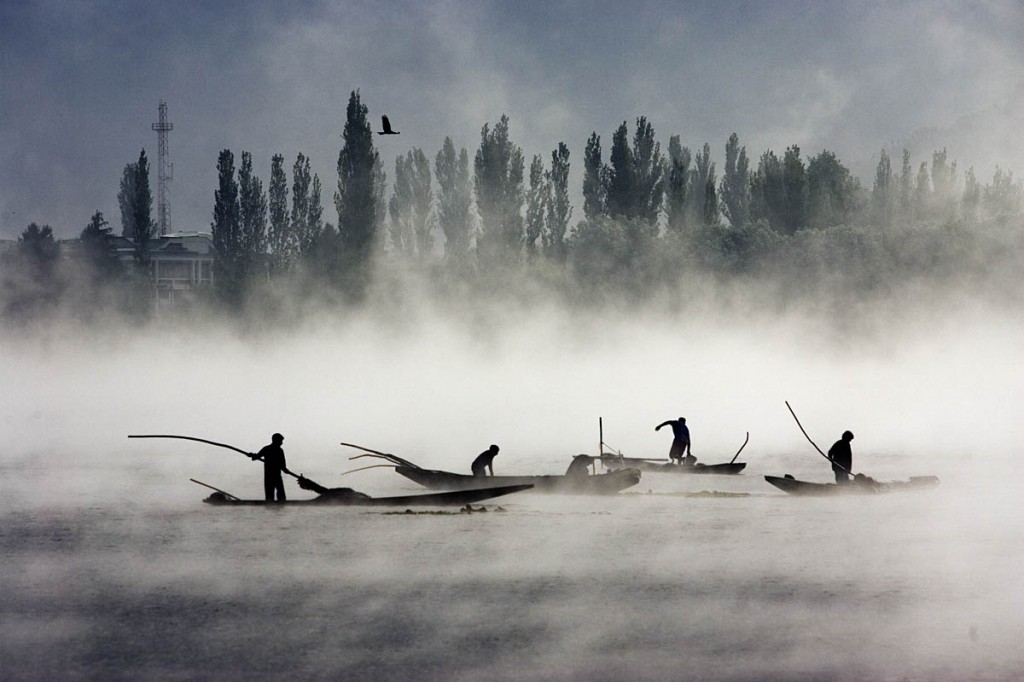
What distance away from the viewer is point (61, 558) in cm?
2512

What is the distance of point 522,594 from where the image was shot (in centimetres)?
2080

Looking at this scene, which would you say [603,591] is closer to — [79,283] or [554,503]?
[554,503]

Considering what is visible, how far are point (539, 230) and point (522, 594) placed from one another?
68.2m

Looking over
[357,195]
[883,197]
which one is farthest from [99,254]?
[883,197]

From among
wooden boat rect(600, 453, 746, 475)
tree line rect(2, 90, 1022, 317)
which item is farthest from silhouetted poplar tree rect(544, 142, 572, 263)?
wooden boat rect(600, 453, 746, 475)

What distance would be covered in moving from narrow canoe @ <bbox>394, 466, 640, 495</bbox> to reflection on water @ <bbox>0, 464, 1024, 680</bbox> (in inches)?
62.6

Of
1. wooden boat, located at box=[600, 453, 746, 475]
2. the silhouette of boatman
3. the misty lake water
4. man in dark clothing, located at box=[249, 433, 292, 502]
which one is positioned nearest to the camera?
the misty lake water

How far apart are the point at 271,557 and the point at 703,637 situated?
32.1ft

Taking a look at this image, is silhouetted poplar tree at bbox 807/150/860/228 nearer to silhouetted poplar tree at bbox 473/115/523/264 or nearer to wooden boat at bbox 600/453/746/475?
silhouetted poplar tree at bbox 473/115/523/264

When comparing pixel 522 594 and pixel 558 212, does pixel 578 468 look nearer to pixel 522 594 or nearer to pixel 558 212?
pixel 522 594

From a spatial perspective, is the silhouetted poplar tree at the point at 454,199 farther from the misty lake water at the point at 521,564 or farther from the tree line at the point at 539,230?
the misty lake water at the point at 521,564

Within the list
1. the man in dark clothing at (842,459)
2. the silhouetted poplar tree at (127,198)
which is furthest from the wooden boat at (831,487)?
the silhouetted poplar tree at (127,198)

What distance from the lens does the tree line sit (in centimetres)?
8256

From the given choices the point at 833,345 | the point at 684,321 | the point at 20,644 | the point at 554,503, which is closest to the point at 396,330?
the point at 684,321
